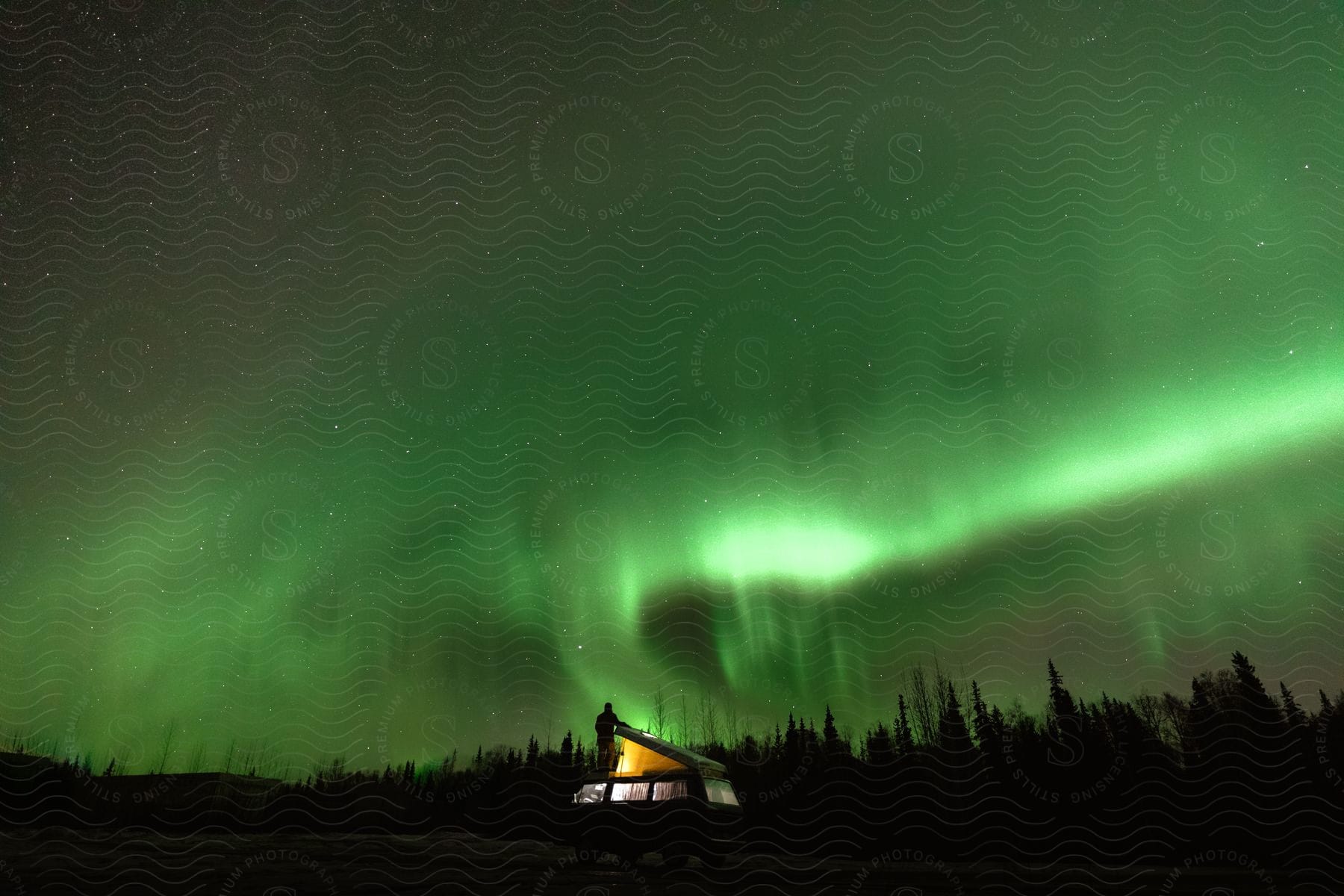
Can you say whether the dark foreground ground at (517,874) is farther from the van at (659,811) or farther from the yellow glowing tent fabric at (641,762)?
the yellow glowing tent fabric at (641,762)

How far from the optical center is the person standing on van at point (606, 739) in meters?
15.0

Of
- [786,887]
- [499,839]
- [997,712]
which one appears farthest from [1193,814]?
[499,839]

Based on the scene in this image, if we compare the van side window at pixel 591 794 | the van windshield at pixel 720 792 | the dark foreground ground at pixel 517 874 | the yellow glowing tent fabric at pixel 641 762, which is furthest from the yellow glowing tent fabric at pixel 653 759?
the dark foreground ground at pixel 517 874

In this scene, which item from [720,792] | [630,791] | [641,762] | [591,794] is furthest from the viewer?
[641,762]

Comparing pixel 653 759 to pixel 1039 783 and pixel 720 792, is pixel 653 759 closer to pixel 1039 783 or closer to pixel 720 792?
pixel 720 792

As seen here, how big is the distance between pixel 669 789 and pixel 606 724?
2662 millimetres

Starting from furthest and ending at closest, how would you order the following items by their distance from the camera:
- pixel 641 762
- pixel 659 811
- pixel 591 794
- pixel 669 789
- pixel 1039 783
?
pixel 1039 783 < pixel 641 762 < pixel 591 794 < pixel 669 789 < pixel 659 811

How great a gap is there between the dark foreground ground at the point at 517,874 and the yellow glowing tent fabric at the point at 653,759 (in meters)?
1.70

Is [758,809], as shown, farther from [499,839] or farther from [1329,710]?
[1329,710]

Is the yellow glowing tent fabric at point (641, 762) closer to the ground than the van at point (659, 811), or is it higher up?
higher up

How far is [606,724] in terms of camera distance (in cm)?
1555

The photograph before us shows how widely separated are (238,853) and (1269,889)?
69.3ft

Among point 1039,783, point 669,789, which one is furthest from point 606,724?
point 1039,783

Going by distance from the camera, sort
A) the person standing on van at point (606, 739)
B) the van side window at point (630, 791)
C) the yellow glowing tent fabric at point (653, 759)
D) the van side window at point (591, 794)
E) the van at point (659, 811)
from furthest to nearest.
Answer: the person standing on van at point (606, 739), the van side window at point (591, 794), the yellow glowing tent fabric at point (653, 759), the van side window at point (630, 791), the van at point (659, 811)
